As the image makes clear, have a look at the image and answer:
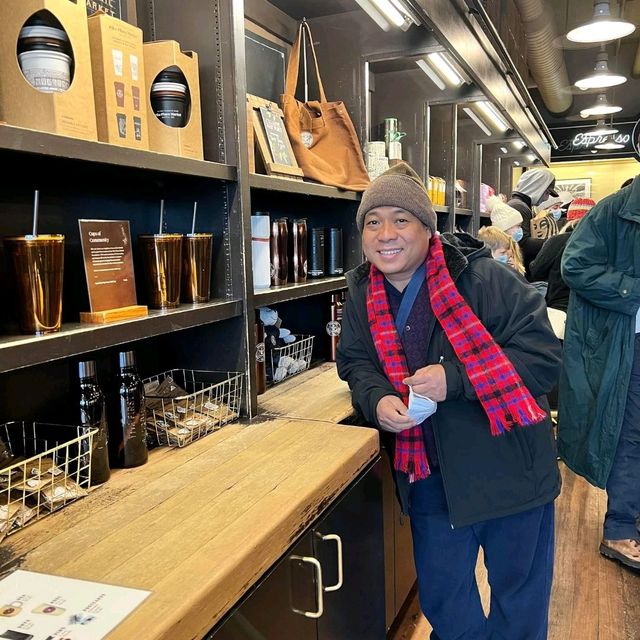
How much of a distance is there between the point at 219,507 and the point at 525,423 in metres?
0.79

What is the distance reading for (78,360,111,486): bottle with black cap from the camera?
1.34 metres

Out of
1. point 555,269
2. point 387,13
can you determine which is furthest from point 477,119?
point 387,13

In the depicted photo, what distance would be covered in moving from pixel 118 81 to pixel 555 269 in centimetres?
298

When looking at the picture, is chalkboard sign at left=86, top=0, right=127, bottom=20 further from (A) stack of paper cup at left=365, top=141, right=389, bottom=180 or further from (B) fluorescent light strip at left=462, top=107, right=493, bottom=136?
(B) fluorescent light strip at left=462, top=107, right=493, bottom=136

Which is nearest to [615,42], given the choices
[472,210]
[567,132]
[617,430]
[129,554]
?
[567,132]

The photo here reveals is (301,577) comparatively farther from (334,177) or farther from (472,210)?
(472,210)

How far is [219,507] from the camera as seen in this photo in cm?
120

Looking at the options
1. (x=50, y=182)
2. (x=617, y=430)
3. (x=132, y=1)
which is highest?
(x=132, y=1)

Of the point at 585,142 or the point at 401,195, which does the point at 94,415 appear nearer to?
the point at 401,195

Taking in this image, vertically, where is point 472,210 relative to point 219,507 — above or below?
above

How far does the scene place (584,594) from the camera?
2.37 m

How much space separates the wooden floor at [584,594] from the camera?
216cm

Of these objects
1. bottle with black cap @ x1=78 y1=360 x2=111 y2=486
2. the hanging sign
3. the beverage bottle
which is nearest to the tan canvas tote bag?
the beverage bottle

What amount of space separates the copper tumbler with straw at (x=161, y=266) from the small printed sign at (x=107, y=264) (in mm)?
57
